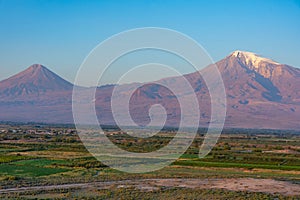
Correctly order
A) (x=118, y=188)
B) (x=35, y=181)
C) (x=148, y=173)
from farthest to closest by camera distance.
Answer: (x=148, y=173), (x=35, y=181), (x=118, y=188)

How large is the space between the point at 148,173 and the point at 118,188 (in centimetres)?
989

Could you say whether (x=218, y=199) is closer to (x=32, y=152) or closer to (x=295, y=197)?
(x=295, y=197)

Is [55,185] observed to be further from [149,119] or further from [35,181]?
[149,119]

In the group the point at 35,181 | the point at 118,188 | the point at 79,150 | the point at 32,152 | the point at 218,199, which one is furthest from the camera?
the point at 79,150

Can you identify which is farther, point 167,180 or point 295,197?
point 167,180

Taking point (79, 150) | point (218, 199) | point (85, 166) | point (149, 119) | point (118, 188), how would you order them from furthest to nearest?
point (149, 119), point (79, 150), point (85, 166), point (118, 188), point (218, 199)

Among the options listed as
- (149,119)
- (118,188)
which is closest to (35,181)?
(118,188)

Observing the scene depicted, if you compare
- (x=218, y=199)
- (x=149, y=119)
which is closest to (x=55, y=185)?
(x=218, y=199)

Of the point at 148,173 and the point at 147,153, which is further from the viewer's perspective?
the point at 147,153

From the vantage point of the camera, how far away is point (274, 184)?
129ft

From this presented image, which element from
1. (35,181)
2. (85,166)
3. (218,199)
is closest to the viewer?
(218,199)

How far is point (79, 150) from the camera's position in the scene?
7106 centimetres

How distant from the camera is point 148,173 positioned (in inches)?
1784

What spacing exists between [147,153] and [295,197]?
1480 inches
